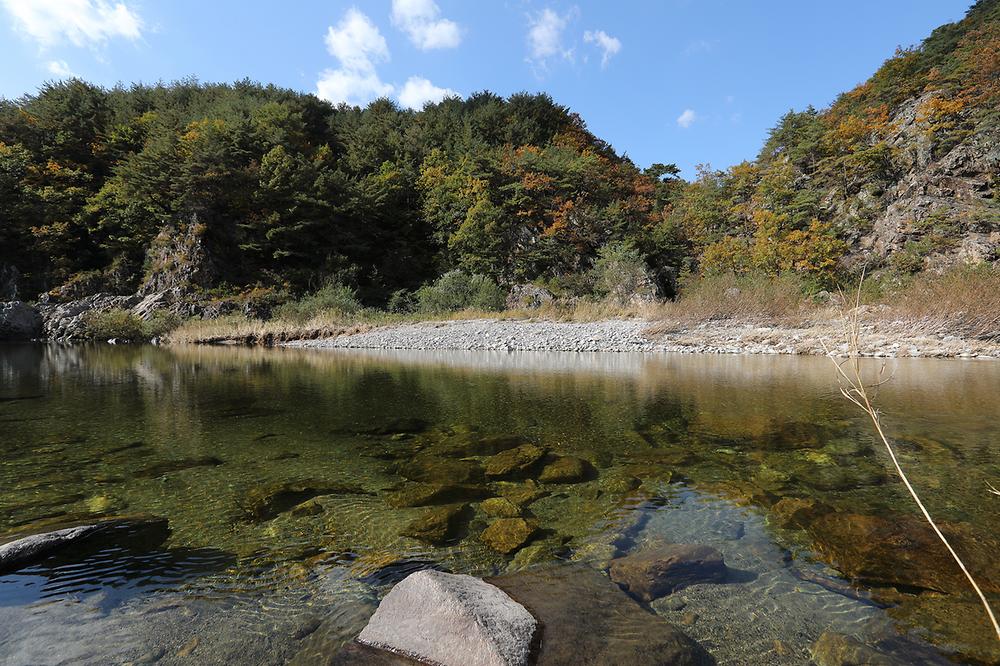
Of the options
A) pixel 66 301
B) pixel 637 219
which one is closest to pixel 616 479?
pixel 637 219

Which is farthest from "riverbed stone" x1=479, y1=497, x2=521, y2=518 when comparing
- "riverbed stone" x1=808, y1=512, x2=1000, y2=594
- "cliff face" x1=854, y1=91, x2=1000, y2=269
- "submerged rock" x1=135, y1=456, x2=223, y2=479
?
"cliff face" x1=854, y1=91, x2=1000, y2=269

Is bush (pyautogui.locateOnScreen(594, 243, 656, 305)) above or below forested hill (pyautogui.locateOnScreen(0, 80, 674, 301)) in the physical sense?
below

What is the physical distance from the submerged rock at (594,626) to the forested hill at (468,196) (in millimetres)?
26057

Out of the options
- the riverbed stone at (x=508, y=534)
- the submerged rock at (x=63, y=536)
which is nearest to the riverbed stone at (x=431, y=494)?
the riverbed stone at (x=508, y=534)

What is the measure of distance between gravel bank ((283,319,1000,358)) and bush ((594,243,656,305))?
26.3 feet

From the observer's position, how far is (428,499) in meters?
3.92

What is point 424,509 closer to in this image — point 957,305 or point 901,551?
point 901,551

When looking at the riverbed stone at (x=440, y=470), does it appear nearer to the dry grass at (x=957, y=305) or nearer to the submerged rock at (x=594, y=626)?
the submerged rock at (x=594, y=626)

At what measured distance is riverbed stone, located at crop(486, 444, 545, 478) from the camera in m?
4.51

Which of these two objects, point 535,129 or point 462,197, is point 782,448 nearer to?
point 462,197

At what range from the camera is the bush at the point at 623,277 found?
89.6 feet

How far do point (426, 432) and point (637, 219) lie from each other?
1261 inches

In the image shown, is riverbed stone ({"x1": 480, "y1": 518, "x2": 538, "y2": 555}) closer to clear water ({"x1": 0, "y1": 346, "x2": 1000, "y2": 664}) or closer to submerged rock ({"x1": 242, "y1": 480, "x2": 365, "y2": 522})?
clear water ({"x1": 0, "y1": 346, "x2": 1000, "y2": 664})

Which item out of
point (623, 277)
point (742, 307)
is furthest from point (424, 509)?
point (623, 277)
